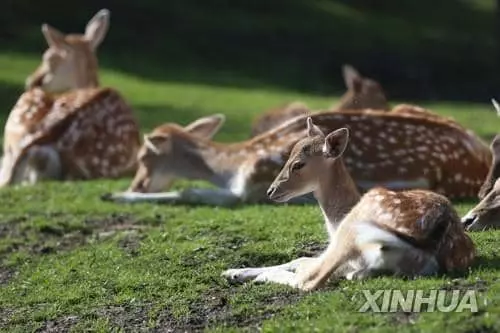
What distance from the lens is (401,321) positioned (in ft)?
18.7

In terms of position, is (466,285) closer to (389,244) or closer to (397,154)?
(389,244)

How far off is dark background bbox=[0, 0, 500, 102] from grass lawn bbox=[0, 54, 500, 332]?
552 inches

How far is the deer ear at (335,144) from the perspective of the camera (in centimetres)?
733

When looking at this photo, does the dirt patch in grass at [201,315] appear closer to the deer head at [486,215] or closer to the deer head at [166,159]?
the deer head at [486,215]

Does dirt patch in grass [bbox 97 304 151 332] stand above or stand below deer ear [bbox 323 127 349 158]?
below

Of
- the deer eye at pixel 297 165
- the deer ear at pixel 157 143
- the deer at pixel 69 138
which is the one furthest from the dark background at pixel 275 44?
the deer eye at pixel 297 165

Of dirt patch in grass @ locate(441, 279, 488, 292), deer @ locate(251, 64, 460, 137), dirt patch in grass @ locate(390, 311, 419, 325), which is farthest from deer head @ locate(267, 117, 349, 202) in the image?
deer @ locate(251, 64, 460, 137)

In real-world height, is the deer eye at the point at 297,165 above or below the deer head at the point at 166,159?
above

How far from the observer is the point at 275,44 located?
29156 millimetres

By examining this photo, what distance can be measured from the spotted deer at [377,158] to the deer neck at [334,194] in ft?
8.82

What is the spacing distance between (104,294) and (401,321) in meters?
2.46

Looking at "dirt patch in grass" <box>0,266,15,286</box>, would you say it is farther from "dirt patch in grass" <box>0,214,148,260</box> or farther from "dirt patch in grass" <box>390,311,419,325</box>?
"dirt patch in grass" <box>390,311,419,325</box>

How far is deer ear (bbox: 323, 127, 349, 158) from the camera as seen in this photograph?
7.33 m

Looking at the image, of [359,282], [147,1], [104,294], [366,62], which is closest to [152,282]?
[104,294]
